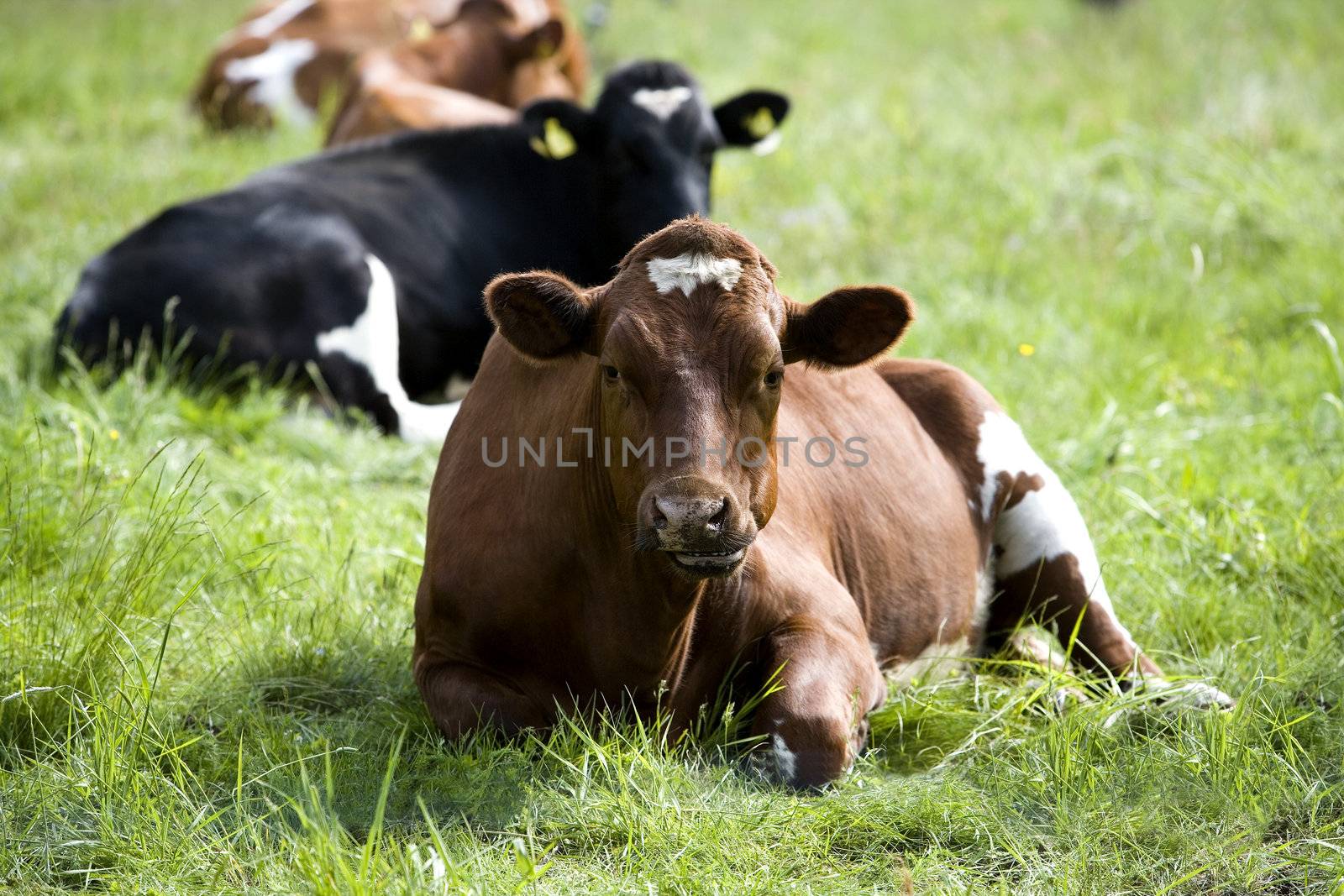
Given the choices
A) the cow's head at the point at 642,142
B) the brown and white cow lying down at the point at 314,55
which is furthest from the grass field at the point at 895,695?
the brown and white cow lying down at the point at 314,55

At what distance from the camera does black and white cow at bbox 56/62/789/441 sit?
7.03 m

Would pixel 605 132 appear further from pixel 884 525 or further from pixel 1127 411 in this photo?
pixel 884 525

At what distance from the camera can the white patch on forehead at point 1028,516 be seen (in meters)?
4.95

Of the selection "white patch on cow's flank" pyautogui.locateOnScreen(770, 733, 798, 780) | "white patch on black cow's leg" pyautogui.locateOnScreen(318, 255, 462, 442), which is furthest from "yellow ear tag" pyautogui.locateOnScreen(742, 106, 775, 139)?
"white patch on cow's flank" pyautogui.locateOnScreen(770, 733, 798, 780)

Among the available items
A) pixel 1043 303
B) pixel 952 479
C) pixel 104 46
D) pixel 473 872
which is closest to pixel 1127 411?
pixel 1043 303

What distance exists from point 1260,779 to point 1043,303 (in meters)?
4.91

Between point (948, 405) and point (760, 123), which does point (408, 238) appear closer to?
point (760, 123)

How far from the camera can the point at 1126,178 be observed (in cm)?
1005

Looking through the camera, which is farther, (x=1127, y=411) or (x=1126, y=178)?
(x=1126, y=178)

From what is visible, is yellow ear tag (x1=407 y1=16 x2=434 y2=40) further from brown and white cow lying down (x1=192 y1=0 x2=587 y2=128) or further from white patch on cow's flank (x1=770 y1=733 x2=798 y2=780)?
→ white patch on cow's flank (x1=770 y1=733 x2=798 y2=780)

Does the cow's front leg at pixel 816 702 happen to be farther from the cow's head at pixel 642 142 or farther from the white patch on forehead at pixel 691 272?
the cow's head at pixel 642 142

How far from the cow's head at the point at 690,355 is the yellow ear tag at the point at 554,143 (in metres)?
4.82

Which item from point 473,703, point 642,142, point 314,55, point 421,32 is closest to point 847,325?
point 473,703

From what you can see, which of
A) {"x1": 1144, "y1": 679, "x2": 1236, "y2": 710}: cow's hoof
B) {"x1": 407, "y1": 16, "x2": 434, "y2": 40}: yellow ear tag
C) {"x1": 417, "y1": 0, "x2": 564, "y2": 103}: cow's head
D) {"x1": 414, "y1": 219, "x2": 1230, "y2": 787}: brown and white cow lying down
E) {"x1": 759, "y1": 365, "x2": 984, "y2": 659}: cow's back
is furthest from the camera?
{"x1": 407, "y1": 16, "x2": 434, "y2": 40}: yellow ear tag
